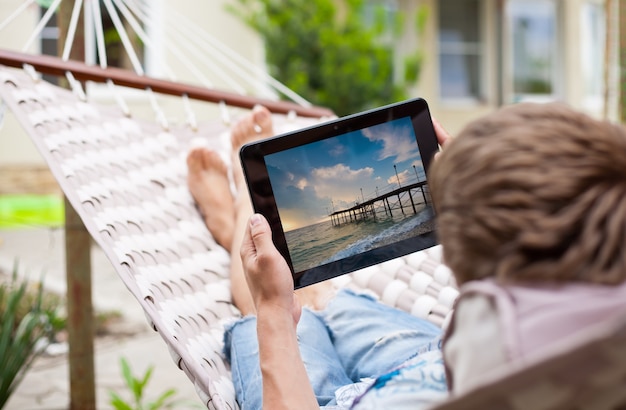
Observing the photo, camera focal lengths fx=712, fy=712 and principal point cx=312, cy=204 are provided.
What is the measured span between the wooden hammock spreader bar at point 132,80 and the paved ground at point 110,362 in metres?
0.54

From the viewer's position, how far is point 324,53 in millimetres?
5309

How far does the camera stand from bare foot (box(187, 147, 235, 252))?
1645 mm

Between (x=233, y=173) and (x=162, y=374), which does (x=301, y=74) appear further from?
(x=233, y=173)

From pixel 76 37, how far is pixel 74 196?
72 cm

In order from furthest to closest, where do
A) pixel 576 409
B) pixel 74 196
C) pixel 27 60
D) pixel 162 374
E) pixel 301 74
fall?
pixel 301 74 → pixel 162 374 → pixel 27 60 → pixel 74 196 → pixel 576 409

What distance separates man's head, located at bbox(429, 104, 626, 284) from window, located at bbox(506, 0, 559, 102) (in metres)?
7.27

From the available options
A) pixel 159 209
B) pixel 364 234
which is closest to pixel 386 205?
pixel 364 234

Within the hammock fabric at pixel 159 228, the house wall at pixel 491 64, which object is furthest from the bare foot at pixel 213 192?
the house wall at pixel 491 64

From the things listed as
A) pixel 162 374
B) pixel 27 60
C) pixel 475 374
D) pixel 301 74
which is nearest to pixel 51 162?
pixel 27 60

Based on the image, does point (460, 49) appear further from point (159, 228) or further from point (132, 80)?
point (159, 228)

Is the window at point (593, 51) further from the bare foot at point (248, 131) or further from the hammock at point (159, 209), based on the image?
the bare foot at point (248, 131)

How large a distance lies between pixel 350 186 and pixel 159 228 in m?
0.57

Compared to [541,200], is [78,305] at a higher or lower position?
lower

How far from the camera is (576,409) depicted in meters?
0.59
